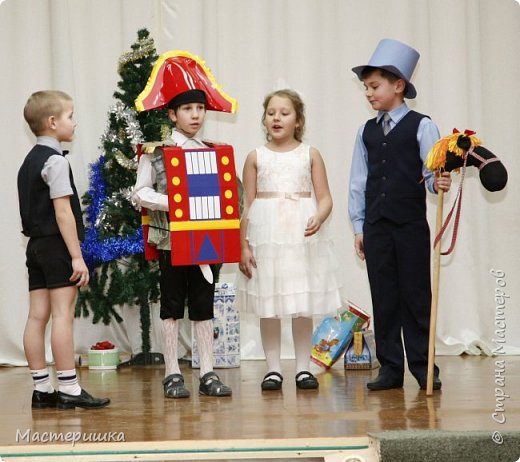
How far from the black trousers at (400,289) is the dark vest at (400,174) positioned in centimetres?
6

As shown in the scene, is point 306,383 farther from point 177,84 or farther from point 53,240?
point 177,84

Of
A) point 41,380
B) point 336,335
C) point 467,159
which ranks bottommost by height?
point 336,335

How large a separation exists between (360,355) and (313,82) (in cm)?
167

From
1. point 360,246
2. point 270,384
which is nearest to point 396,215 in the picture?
point 360,246

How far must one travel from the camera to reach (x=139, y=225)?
483cm

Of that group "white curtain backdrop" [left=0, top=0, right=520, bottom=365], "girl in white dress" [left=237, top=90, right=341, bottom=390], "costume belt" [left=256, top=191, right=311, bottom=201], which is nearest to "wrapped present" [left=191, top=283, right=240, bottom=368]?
"white curtain backdrop" [left=0, top=0, right=520, bottom=365]

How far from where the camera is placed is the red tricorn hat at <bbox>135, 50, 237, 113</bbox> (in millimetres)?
3480

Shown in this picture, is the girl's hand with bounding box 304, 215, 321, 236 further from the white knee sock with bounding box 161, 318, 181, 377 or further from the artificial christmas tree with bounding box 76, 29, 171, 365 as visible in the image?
the artificial christmas tree with bounding box 76, 29, 171, 365

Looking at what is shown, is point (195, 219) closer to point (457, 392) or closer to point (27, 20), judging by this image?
point (457, 392)

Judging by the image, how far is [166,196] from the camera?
3.43m

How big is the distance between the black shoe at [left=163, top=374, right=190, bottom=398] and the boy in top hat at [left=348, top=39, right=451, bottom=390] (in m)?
0.78

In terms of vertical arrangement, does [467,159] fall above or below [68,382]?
above

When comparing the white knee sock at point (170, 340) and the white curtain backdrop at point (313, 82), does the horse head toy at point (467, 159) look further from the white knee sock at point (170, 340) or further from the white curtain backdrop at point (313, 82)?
the white curtain backdrop at point (313, 82)

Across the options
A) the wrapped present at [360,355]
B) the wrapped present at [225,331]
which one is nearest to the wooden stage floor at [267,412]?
the wrapped present at [360,355]
